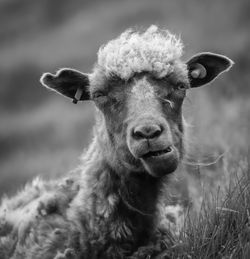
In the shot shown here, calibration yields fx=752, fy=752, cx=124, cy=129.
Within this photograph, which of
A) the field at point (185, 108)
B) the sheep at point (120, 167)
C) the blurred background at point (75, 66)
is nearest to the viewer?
the field at point (185, 108)

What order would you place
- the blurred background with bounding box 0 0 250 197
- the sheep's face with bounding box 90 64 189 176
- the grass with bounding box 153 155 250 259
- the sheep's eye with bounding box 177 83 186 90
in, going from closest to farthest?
the grass with bounding box 153 155 250 259, the sheep's face with bounding box 90 64 189 176, the sheep's eye with bounding box 177 83 186 90, the blurred background with bounding box 0 0 250 197

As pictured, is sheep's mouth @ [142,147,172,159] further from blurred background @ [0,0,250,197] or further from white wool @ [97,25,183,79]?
blurred background @ [0,0,250,197]

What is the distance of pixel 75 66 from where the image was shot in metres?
29.5

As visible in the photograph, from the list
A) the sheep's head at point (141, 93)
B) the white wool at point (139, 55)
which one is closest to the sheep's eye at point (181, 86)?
the sheep's head at point (141, 93)

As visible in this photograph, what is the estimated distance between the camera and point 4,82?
1227 inches

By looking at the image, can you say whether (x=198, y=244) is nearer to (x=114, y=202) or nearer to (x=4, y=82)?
(x=114, y=202)

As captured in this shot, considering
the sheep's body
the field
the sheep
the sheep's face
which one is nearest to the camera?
the sheep's face

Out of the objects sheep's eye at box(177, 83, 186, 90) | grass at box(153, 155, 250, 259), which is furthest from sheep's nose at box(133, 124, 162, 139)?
sheep's eye at box(177, 83, 186, 90)

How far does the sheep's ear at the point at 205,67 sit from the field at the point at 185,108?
10.4 inches

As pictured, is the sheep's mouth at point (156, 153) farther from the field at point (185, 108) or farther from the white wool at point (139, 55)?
the white wool at point (139, 55)

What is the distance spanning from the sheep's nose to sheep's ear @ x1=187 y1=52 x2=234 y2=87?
1657mm

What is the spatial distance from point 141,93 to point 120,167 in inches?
30.4

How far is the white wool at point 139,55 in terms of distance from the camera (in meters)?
7.31

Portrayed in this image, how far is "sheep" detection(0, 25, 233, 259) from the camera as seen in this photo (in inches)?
279
